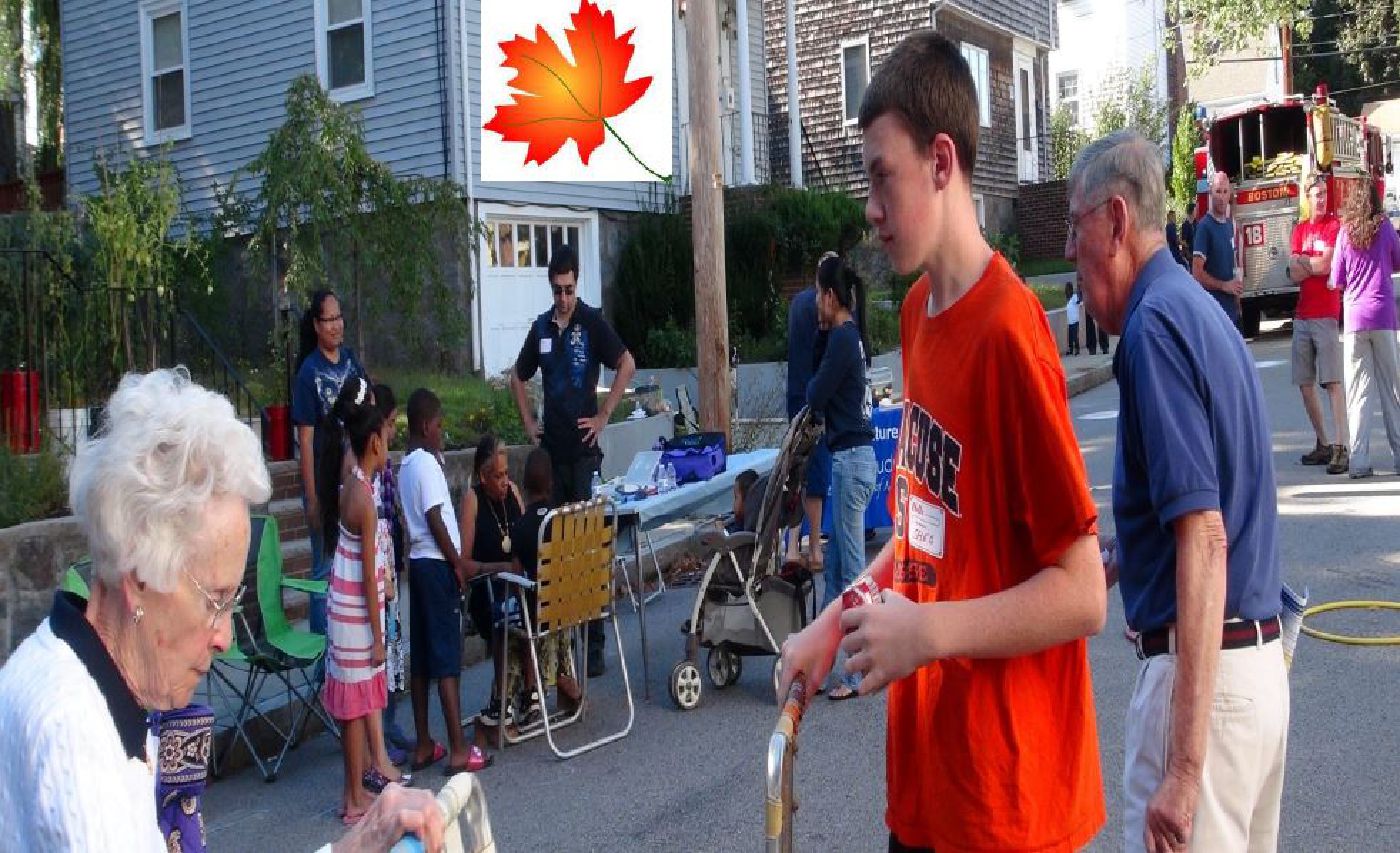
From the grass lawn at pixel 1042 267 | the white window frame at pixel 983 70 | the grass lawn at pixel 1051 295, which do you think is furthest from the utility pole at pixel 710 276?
the white window frame at pixel 983 70

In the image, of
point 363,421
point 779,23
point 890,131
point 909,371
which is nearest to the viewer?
point 890,131

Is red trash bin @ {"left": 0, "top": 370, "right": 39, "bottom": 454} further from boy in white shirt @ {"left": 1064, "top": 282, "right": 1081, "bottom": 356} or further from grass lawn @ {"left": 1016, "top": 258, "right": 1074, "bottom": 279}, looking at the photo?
grass lawn @ {"left": 1016, "top": 258, "right": 1074, "bottom": 279}

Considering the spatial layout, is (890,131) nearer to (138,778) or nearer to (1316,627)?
(138,778)

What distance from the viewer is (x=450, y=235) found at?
16.7m

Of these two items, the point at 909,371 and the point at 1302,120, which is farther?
the point at 1302,120

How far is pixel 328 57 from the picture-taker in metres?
19.0

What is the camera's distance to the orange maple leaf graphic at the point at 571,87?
582 inches

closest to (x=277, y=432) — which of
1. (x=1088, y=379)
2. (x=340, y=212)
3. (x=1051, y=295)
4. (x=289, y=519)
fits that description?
(x=289, y=519)

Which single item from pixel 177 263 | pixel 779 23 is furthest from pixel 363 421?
pixel 779 23

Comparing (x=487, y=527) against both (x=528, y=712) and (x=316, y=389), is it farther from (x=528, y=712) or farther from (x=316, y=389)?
(x=316, y=389)

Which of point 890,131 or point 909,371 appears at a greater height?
point 890,131

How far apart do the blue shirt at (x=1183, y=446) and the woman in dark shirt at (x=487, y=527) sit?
14.9 ft

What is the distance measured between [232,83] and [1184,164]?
73.6 ft

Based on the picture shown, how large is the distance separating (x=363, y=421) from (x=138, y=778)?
408 centimetres
